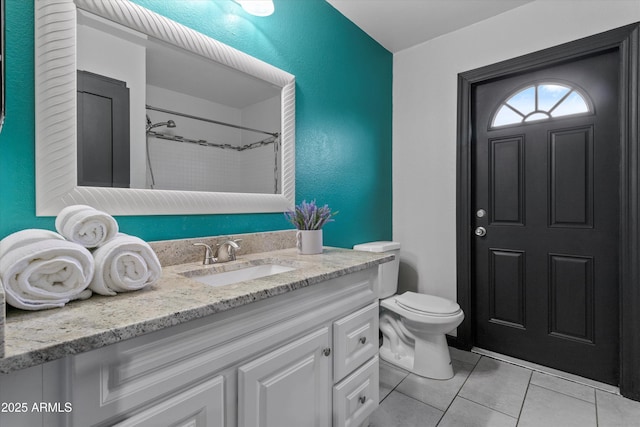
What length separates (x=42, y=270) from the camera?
27.0 inches

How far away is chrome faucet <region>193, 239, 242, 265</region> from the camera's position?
1311 millimetres

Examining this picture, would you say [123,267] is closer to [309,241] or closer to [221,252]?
[221,252]

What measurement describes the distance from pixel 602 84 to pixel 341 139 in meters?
1.61

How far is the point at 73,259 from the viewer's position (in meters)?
0.73

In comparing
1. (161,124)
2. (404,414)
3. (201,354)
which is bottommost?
(404,414)

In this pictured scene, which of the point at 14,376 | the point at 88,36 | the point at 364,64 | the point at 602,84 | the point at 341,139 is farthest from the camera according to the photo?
the point at 364,64

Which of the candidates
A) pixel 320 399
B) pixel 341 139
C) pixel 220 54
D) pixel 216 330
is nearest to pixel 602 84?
pixel 341 139

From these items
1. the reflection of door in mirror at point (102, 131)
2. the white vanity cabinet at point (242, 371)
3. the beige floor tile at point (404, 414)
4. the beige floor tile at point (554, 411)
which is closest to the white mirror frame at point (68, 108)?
the reflection of door in mirror at point (102, 131)

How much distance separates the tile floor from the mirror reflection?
140 centimetres

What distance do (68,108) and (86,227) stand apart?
47 cm

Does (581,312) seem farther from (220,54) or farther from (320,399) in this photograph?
(220,54)

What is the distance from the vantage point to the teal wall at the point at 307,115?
0.93m

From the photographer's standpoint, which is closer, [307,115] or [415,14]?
[307,115]

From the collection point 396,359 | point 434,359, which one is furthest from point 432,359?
point 396,359
